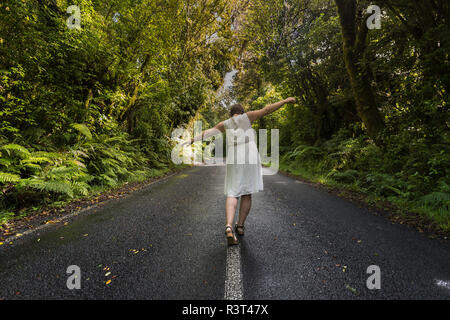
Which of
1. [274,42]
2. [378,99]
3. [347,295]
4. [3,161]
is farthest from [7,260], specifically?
[274,42]

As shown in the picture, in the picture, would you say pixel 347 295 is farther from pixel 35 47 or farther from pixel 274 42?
pixel 274 42

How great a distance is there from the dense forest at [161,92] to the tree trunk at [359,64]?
3 centimetres

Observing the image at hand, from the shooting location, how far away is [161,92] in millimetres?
9492

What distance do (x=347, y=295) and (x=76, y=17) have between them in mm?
8516

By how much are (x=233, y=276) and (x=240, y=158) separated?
1.52 meters

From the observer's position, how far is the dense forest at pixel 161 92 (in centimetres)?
425

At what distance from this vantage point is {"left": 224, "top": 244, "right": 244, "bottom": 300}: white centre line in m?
1.71

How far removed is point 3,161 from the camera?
371 cm
